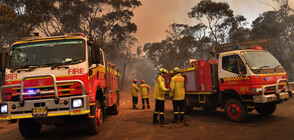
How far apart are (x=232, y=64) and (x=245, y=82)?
810mm

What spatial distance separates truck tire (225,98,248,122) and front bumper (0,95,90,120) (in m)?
4.90

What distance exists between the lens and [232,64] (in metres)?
7.51

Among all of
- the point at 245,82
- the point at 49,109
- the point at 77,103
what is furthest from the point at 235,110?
the point at 49,109

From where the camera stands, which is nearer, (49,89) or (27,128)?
(49,89)

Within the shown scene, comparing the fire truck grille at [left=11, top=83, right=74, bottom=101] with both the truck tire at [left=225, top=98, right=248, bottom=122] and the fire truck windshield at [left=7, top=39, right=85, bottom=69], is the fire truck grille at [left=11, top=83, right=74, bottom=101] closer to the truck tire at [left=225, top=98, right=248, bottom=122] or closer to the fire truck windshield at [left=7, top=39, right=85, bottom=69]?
the fire truck windshield at [left=7, top=39, right=85, bottom=69]

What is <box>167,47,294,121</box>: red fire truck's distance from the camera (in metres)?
6.83

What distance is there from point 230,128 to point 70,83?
4.66 metres

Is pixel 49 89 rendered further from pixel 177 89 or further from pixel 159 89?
pixel 177 89

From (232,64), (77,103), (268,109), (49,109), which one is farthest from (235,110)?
(49,109)

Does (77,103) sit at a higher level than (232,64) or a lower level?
lower

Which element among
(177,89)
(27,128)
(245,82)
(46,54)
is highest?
(46,54)

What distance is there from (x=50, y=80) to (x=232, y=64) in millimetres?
5741

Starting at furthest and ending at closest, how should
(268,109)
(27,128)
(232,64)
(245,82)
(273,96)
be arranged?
(268,109) < (232,64) < (245,82) < (273,96) < (27,128)

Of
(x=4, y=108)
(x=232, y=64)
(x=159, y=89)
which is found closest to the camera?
(x=4, y=108)
